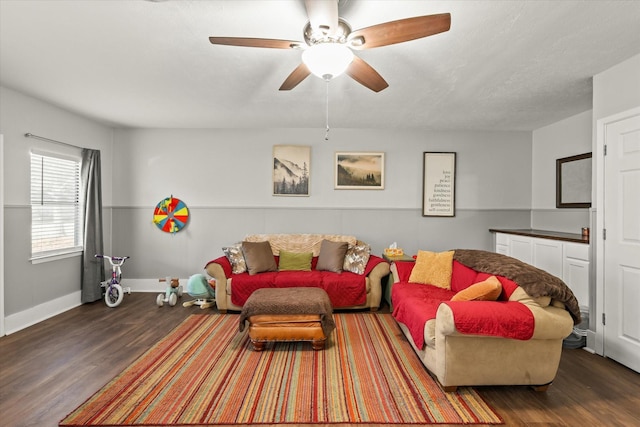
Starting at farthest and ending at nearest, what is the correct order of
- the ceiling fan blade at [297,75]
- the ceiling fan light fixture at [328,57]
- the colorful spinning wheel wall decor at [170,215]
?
the colorful spinning wheel wall decor at [170,215] < the ceiling fan blade at [297,75] < the ceiling fan light fixture at [328,57]

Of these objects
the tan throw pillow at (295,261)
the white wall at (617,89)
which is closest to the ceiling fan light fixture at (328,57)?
the white wall at (617,89)

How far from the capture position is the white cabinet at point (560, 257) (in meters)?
3.34

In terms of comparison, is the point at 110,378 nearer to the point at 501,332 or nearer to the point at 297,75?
the point at 297,75

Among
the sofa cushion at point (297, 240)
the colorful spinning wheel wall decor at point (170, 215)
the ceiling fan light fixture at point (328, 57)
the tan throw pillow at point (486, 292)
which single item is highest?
the ceiling fan light fixture at point (328, 57)

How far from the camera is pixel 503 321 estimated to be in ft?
7.01

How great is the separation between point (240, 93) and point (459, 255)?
300cm

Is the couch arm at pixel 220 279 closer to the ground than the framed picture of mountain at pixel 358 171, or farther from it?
closer to the ground

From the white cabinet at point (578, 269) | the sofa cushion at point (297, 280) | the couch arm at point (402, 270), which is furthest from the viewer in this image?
the sofa cushion at point (297, 280)

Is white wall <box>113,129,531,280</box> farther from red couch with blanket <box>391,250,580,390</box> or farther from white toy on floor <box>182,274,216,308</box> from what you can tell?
red couch with blanket <box>391,250,580,390</box>

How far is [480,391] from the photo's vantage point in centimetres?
235

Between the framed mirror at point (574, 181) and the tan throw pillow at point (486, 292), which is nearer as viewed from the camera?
the tan throw pillow at point (486, 292)

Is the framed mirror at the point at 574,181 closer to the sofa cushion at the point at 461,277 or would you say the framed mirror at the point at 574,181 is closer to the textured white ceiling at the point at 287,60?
the textured white ceiling at the point at 287,60

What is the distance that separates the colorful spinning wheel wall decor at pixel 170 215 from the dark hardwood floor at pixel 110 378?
1717mm

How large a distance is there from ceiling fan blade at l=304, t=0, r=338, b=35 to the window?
12.8 ft
